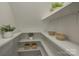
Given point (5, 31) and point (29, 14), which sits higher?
point (29, 14)

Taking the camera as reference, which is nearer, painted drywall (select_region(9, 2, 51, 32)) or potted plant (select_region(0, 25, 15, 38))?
potted plant (select_region(0, 25, 15, 38))

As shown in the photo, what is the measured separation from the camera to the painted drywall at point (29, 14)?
190 cm

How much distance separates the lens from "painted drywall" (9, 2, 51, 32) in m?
1.90

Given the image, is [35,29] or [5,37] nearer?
[5,37]

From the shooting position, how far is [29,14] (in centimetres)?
198

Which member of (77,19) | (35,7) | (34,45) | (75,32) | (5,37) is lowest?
(34,45)

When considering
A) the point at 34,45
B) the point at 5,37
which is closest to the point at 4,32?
the point at 5,37

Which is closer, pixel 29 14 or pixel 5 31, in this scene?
pixel 5 31

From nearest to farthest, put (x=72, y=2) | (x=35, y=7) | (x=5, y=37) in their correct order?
1. (x=72, y=2)
2. (x=5, y=37)
3. (x=35, y=7)

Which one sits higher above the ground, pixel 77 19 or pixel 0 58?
pixel 77 19

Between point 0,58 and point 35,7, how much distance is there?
147 cm

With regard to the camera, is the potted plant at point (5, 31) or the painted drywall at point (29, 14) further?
the painted drywall at point (29, 14)

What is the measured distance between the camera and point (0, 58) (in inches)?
22.0

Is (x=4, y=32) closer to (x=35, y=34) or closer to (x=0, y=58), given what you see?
(x=0, y=58)
